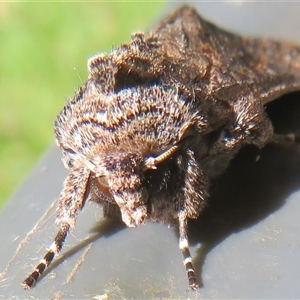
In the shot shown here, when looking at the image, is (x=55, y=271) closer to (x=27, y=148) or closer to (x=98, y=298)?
(x=98, y=298)

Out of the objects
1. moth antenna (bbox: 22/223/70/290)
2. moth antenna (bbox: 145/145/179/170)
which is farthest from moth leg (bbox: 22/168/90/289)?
moth antenna (bbox: 145/145/179/170)

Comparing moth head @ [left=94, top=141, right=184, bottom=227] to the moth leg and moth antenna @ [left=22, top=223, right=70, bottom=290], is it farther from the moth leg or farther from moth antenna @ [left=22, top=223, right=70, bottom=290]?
moth antenna @ [left=22, top=223, right=70, bottom=290]

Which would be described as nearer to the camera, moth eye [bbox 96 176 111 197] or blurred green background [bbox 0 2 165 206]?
moth eye [bbox 96 176 111 197]

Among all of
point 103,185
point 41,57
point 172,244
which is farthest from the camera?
point 41,57

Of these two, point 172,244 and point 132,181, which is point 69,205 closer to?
point 132,181

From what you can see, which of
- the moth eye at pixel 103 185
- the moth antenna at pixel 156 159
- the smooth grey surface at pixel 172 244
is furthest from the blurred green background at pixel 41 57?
the moth antenna at pixel 156 159

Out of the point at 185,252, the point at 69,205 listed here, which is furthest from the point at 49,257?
the point at 185,252

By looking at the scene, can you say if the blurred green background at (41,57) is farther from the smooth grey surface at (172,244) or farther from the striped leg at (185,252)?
the striped leg at (185,252)
